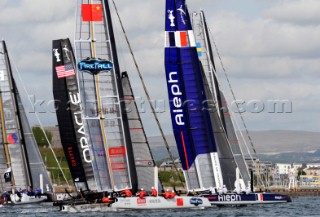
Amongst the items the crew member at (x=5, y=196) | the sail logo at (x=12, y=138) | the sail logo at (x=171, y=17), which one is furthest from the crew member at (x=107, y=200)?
the sail logo at (x=12, y=138)

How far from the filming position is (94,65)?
53781 millimetres

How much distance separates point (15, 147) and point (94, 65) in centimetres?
2009

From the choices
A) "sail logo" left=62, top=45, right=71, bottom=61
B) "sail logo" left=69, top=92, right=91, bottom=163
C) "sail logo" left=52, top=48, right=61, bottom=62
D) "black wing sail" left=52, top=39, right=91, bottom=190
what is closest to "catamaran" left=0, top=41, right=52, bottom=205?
"sail logo" left=52, top=48, right=61, bottom=62

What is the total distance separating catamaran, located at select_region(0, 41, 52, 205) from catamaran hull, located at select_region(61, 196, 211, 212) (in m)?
18.5

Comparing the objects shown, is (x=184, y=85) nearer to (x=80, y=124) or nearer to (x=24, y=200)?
(x=80, y=124)

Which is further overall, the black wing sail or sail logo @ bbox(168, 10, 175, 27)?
the black wing sail

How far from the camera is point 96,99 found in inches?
2151

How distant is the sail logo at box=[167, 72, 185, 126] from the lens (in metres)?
56.2

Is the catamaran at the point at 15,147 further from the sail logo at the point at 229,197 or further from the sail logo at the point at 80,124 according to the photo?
the sail logo at the point at 229,197

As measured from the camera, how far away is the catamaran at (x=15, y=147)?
234ft

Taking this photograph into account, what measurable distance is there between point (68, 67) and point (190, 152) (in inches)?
567

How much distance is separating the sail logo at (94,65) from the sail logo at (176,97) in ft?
12.3

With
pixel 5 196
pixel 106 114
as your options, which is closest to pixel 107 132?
pixel 106 114

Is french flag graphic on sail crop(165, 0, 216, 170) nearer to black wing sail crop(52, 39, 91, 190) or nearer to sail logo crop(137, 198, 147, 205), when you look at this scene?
sail logo crop(137, 198, 147, 205)
